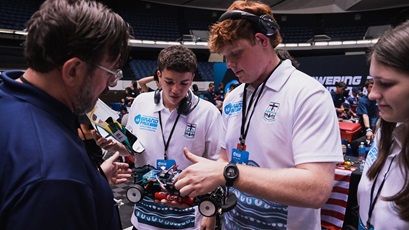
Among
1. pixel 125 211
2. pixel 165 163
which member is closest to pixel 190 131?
pixel 165 163

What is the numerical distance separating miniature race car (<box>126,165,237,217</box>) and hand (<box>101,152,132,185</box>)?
0.06m

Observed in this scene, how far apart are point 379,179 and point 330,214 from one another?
1838 millimetres

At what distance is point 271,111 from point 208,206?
0.45 m

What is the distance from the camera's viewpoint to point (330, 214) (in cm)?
279

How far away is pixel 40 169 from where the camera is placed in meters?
0.58

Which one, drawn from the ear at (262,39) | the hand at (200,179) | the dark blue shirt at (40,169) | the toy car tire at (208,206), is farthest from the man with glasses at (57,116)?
the ear at (262,39)

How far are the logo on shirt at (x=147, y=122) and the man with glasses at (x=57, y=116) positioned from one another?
1.00 meters

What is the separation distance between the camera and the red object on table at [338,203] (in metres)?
2.74

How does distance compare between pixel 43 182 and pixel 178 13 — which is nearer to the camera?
pixel 43 182

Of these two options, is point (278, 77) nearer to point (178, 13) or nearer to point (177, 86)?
point (177, 86)

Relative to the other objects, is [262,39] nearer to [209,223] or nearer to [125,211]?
[209,223]

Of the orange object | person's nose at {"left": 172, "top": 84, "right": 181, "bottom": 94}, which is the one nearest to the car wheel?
person's nose at {"left": 172, "top": 84, "right": 181, "bottom": 94}

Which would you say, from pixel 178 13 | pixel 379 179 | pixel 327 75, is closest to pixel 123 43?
pixel 379 179

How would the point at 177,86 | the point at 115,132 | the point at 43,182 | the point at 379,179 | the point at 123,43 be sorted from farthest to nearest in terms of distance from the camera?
the point at 177,86 < the point at 115,132 < the point at 379,179 < the point at 123,43 < the point at 43,182
